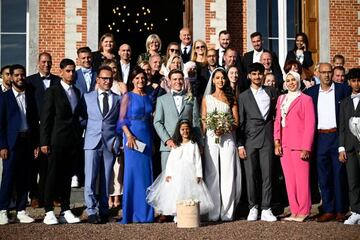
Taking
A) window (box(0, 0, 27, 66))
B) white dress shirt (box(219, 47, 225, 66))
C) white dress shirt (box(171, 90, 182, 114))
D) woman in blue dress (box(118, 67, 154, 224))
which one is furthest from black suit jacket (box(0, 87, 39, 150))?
window (box(0, 0, 27, 66))

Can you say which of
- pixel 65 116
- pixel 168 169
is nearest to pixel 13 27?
pixel 65 116

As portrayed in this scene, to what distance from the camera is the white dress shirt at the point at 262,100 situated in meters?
8.27

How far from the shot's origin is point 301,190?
802 centimetres

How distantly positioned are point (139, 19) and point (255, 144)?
11.7m

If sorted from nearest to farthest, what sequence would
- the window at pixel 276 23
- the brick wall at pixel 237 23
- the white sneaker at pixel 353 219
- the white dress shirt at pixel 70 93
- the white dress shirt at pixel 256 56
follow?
the white sneaker at pixel 353 219 < the white dress shirt at pixel 70 93 < the white dress shirt at pixel 256 56 < the brick wall at pixel 237 23 < the window at pixel 276 23

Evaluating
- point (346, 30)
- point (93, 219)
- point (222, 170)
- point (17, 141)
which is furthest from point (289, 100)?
point (346, 30)

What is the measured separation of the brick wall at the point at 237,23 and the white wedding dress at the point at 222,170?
5.09m

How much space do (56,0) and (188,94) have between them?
5412 millimetres

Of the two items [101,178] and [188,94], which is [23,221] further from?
[188,94]

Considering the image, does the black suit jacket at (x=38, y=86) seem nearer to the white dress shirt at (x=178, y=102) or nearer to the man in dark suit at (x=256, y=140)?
the white dress shirt at (x=178, y=102)

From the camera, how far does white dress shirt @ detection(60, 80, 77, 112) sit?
793cm

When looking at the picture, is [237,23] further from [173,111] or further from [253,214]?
[253,214]

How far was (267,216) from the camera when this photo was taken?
8039mm

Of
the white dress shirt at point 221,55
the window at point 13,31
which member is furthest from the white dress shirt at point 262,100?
the window at point 13,31
